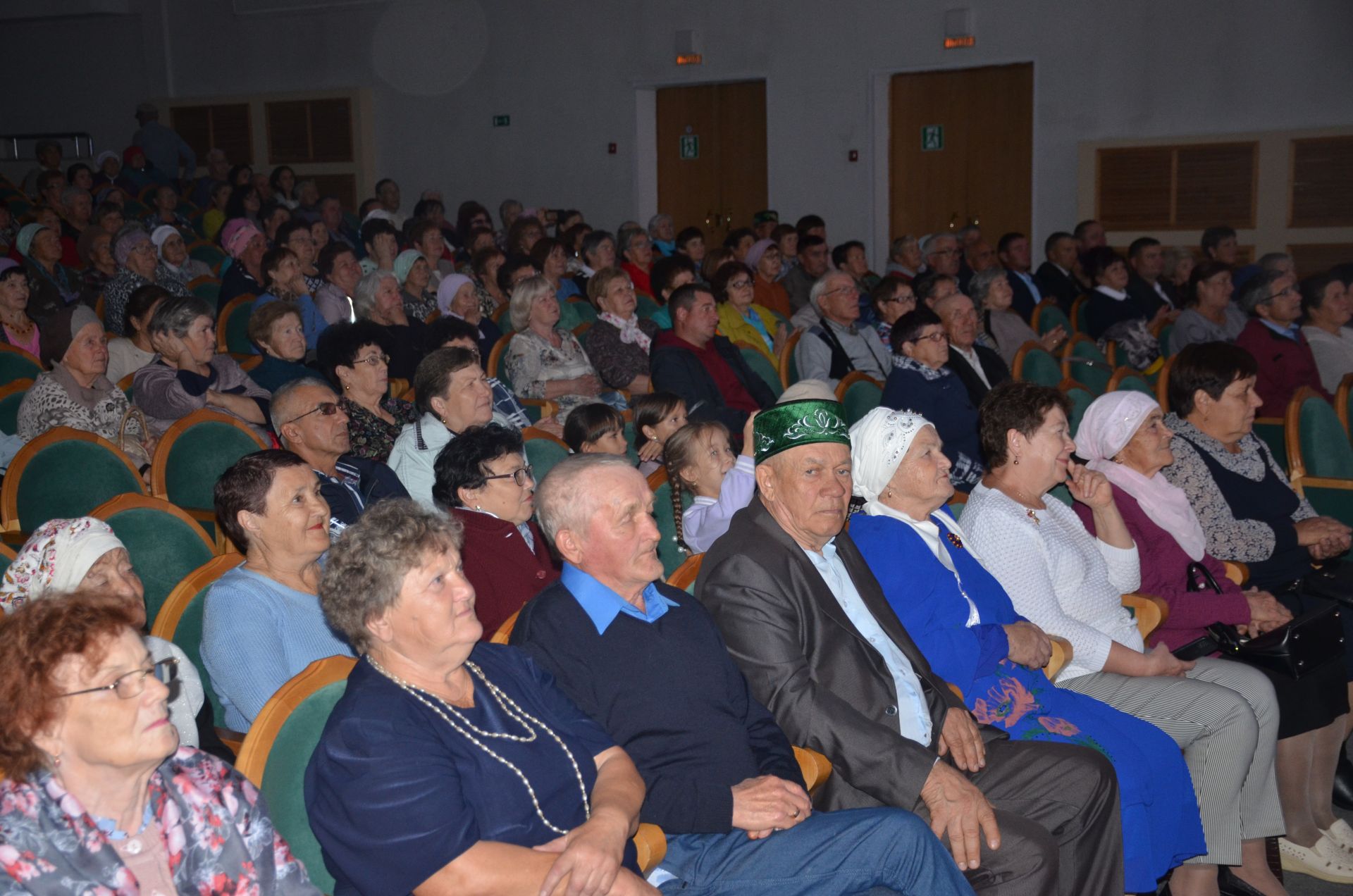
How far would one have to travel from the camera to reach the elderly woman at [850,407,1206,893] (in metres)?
2.69

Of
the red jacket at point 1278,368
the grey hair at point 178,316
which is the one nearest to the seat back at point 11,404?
the grey hair at point 178,316

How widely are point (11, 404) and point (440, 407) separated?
1736 millimetres

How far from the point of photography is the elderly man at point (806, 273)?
29.8ft

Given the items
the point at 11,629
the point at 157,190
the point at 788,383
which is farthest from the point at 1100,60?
the point at 11,629

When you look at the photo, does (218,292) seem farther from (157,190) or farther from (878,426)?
(878,426)

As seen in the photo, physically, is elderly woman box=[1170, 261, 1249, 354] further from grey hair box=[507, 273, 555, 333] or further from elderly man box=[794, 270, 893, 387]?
grey hair box=[507, 273, 555, 333]

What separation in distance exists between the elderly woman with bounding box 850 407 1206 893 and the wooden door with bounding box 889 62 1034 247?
29.8 feet

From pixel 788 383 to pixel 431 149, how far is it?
8.99 meters

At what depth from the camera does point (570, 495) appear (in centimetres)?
234

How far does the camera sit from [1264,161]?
1016 cm

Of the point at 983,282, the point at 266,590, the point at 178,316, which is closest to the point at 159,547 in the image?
the point at 266,590

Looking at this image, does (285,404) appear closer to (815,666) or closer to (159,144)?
(815,666)

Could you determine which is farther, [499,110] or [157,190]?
[499,110]

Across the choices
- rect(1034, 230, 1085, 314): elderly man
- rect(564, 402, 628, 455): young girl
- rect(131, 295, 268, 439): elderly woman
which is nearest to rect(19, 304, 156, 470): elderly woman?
rect(131, 295, 268, 439): elderly woman
